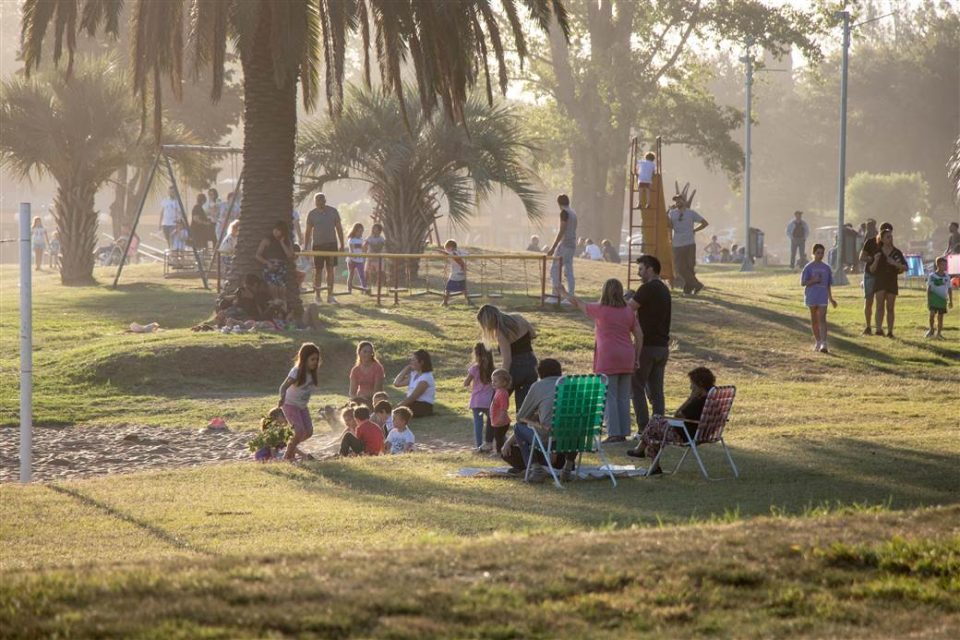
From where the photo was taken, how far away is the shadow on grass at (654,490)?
9.97 metres

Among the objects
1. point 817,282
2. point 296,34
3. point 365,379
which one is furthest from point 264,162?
point 817,282

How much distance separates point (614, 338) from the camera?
13.5 m

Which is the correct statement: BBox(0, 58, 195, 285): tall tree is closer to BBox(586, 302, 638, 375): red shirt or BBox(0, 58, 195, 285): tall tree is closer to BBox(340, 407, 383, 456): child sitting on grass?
BBox(340, 407, 383, 456): child sitting on grass

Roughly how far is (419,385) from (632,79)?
33.6 m

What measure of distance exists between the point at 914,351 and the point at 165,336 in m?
10.7

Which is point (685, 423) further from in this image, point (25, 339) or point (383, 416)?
point (25, 339)

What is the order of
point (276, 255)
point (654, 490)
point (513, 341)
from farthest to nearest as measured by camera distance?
point (276, 255), point (513, 341), point (654, 490)

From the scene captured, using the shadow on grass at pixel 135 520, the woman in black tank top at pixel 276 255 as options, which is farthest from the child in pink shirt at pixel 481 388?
the woman in black tank top at pixel 276 255

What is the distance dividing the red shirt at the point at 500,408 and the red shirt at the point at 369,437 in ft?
4.62

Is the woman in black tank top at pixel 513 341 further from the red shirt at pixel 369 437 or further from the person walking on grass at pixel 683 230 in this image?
the person walking on grass at pixel 683 230

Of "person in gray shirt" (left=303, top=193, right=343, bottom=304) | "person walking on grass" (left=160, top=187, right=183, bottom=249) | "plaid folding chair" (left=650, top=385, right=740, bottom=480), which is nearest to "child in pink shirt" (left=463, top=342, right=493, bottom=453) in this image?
"plaid folding chair" (left=650, top=385, right=740, bottom=480)

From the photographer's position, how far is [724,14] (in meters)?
47.9

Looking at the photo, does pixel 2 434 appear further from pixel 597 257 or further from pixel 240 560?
pixel 597 257

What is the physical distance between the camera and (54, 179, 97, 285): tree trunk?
3120 centimetres
